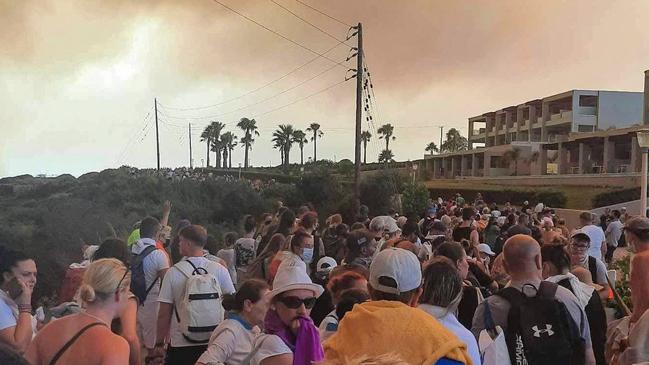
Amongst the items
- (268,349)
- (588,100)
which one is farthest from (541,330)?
(588,100)

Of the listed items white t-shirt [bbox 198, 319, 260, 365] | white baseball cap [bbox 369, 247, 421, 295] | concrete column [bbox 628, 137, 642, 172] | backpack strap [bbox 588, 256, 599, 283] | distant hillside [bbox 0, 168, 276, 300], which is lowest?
distant hillside [bbox 0, 168, 276, 300]

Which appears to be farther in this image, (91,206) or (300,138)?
(300,138)

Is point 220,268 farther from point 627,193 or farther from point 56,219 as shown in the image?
point 627,193

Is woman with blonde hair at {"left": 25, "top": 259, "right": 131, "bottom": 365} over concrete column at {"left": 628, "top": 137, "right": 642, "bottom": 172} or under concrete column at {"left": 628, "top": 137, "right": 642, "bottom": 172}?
under

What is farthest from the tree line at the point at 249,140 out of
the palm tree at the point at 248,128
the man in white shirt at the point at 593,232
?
the man in white shirt at the point at 593,232

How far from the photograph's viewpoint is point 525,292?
12.3ft

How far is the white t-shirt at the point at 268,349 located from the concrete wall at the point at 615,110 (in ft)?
227

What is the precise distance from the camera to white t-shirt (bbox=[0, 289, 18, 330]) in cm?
350

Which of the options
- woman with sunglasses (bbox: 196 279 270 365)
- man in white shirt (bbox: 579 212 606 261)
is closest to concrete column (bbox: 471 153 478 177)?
man in white shirt (bbox: 579 212 606 261)

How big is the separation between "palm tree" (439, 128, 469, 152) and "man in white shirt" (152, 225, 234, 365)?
103m

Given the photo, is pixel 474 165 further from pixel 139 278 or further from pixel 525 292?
pixel 525 292

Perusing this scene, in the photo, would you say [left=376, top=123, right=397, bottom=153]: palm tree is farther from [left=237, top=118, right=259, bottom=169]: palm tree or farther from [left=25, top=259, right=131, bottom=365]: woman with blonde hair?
[left=25, top=259, right=131, bottom=365]: woman with blonde hair

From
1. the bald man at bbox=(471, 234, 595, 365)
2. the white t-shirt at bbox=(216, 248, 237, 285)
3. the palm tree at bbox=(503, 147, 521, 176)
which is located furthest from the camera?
the palm tree at bbox=(503, 147, 521, 176)

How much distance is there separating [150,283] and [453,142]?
10398 cm
